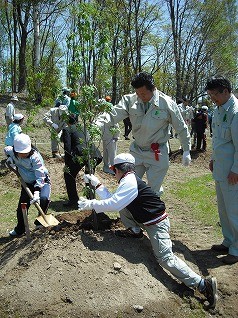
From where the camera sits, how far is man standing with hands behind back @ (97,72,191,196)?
16.4 ft

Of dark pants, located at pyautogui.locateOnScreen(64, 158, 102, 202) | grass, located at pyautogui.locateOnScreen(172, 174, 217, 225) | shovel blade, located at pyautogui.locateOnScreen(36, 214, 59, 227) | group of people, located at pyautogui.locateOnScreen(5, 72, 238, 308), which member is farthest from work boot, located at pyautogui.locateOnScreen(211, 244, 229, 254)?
dark pants, located at pyautogui.locateOnScreen(64, 158, 102, 202)

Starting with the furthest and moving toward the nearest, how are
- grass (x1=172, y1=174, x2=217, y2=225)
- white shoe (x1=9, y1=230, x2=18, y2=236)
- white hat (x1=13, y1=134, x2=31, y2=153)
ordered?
grass (x1=172, y1=174, x2=217, y2=225)
white shoe (x1=9, y1=230, x2=18, y2=236)
white hat (x1=13, y1=134, x2=31, y2=153)

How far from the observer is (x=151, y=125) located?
197 inches

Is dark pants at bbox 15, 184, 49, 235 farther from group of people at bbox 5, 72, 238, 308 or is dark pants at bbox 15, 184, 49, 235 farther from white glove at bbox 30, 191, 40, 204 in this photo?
white glove at bbox 30, 191, 40, 204

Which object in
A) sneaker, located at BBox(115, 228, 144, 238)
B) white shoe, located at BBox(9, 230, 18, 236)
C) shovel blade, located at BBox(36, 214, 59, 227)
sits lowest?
white shoe, located at BBox(9, 230, 18, 236)

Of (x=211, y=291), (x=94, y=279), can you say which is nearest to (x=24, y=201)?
(x=94, y=279)

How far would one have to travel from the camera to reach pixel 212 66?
3956 cm

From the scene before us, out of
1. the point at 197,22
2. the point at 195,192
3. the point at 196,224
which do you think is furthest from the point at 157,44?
the point at 196,224

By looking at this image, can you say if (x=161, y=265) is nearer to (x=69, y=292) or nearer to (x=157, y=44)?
(x=69, y=292)

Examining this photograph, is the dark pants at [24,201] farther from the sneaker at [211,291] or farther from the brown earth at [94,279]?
the sneaker at [211,291]

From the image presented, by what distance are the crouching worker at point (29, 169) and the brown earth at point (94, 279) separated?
29.8 inches

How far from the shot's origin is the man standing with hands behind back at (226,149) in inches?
184

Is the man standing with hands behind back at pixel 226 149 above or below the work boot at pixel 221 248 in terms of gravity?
above

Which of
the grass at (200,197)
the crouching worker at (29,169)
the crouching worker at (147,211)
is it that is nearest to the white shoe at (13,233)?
the crouching worker at (29,169)
